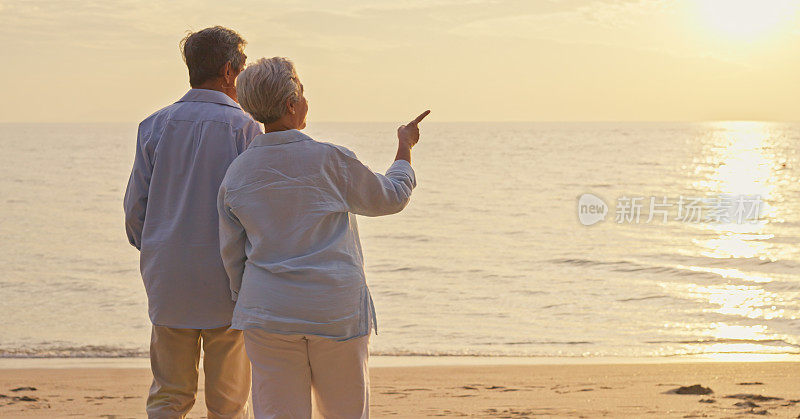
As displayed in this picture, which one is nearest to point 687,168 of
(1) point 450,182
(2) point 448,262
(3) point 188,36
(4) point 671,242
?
(1) point 450,182

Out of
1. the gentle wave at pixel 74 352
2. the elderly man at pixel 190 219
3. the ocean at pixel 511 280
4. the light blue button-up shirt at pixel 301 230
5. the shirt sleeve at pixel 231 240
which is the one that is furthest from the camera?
the ocean at pixel 511 280

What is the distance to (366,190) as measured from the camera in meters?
2.45

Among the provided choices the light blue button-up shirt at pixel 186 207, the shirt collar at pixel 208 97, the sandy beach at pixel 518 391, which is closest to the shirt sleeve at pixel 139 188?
the light blue button-up shirt at pixel 186 207

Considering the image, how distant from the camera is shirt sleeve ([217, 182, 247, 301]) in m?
2.49

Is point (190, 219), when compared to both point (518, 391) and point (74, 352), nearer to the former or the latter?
point (518, 391)

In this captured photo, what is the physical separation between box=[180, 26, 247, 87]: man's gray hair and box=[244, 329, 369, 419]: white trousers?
0.96 m

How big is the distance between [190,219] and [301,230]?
564mm

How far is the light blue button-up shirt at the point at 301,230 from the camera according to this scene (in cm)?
238

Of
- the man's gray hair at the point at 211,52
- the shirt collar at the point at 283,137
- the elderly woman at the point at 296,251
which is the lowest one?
the elderly woman at the point at 296,251

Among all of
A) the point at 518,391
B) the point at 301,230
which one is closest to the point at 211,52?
the point at 301,230

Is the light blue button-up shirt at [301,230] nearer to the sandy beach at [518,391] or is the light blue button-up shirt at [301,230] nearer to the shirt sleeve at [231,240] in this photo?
A: the shirt sleeve at [231,240]

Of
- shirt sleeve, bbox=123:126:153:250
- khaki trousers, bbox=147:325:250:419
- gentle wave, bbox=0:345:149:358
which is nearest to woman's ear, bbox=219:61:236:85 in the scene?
shirt sleeve, bbox=123:126:153:250

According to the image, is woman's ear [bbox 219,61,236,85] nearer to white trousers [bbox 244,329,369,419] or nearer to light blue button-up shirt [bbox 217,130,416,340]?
light blue button-up shirt [bbox 217,130,416,340]

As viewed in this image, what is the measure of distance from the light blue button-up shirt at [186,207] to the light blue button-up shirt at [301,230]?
0.34 metres
